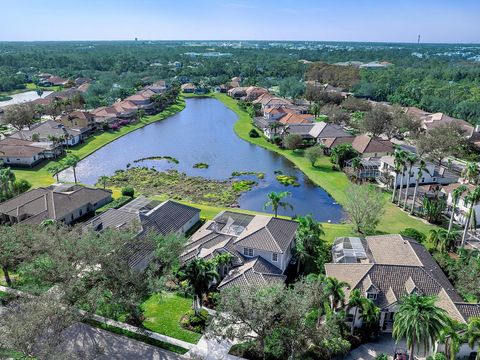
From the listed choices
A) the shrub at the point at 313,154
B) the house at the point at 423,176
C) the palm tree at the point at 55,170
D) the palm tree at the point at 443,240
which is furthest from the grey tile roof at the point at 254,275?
the palm tree at the point at 55,170

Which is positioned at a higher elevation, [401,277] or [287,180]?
[401,277]

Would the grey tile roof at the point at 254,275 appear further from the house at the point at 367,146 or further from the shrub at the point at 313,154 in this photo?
the house at the point at 367,146

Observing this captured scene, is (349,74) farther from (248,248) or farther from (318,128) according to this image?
(248,248)

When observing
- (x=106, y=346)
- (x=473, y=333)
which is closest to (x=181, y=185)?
(x=106, y=346)

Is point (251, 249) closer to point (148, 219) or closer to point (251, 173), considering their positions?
point (148, 219)

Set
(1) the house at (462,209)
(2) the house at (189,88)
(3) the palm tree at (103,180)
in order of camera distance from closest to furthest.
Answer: (1) the house at (462,209)
(3) the palm tree at (103,180)
(2) the house at (189,88)

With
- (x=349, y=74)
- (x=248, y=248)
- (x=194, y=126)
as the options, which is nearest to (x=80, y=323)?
(x=248, y=248)
